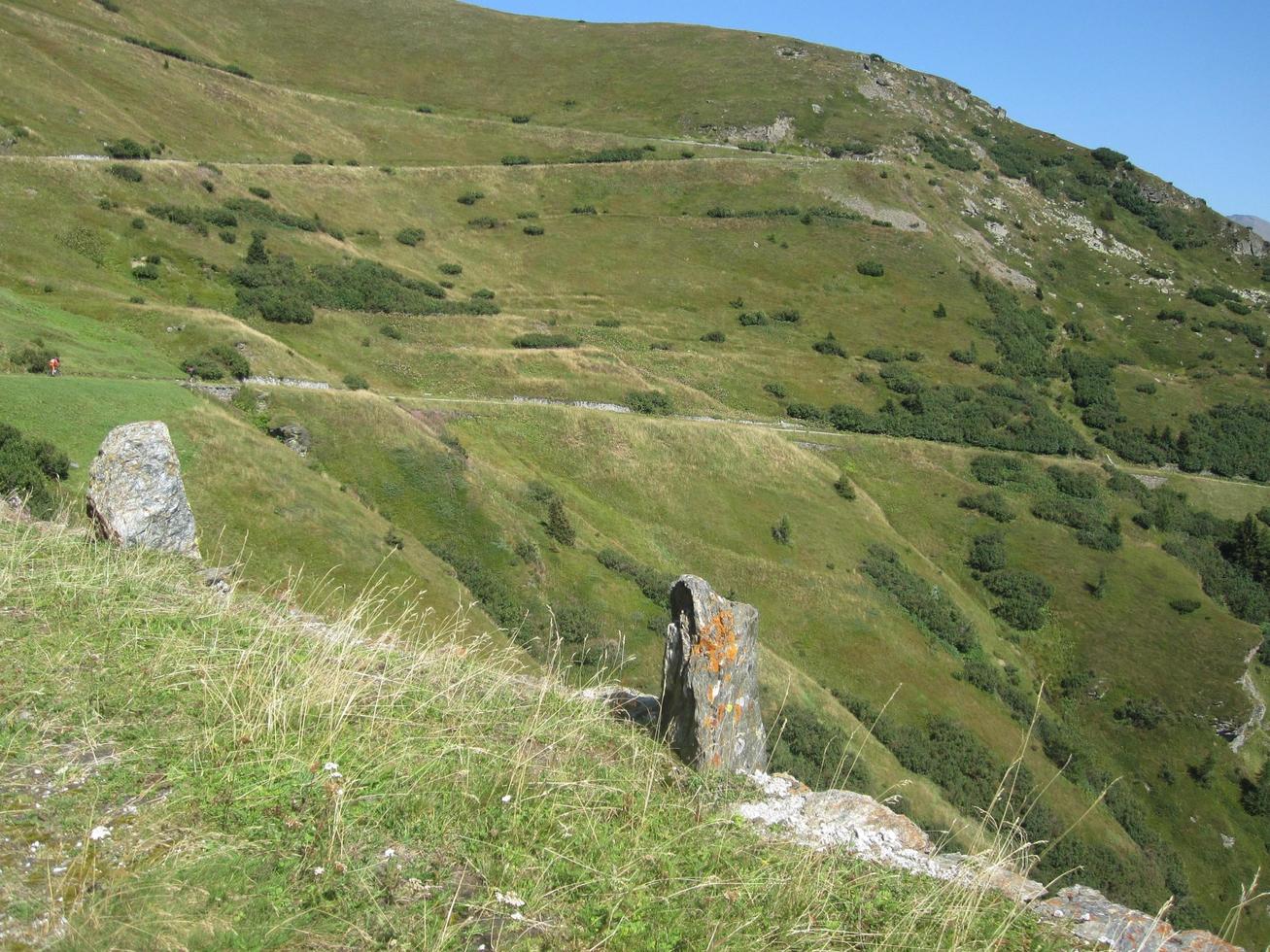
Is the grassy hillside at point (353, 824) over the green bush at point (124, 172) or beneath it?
beneath

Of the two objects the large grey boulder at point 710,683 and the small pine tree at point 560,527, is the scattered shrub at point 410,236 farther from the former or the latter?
the large grey boulder at point 710,683

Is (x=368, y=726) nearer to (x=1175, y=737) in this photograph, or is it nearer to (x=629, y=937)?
(x=629, y=937)

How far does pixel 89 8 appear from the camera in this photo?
358ft

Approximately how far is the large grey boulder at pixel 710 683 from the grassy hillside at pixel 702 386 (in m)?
1.08

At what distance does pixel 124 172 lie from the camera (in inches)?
2552

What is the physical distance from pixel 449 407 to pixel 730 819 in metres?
49.0

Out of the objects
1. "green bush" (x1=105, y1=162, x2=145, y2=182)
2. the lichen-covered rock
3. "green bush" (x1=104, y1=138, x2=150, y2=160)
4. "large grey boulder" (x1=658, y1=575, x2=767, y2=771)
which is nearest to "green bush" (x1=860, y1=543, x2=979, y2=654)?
"large grey boulder" (x1=658, y1=575, x2=767, y2=771)

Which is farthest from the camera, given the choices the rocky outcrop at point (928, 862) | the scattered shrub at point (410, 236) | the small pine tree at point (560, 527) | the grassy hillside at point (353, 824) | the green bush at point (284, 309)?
the scattered shrub at point (410, 236)

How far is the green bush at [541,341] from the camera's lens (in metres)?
75.5

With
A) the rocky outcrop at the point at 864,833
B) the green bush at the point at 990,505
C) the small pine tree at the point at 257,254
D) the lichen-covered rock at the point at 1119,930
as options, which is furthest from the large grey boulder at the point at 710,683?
the green bush at the point at 990,505

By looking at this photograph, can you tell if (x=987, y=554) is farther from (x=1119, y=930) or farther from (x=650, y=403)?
(x=1119, y=930)

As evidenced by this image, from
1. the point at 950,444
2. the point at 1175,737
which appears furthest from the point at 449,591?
the point at 950,444

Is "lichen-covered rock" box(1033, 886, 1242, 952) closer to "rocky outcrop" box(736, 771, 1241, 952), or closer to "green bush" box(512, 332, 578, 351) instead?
"rocky outcrop" box(736, 771, 1241, 952)

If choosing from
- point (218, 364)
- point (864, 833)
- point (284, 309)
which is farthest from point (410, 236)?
point (864, 833)
